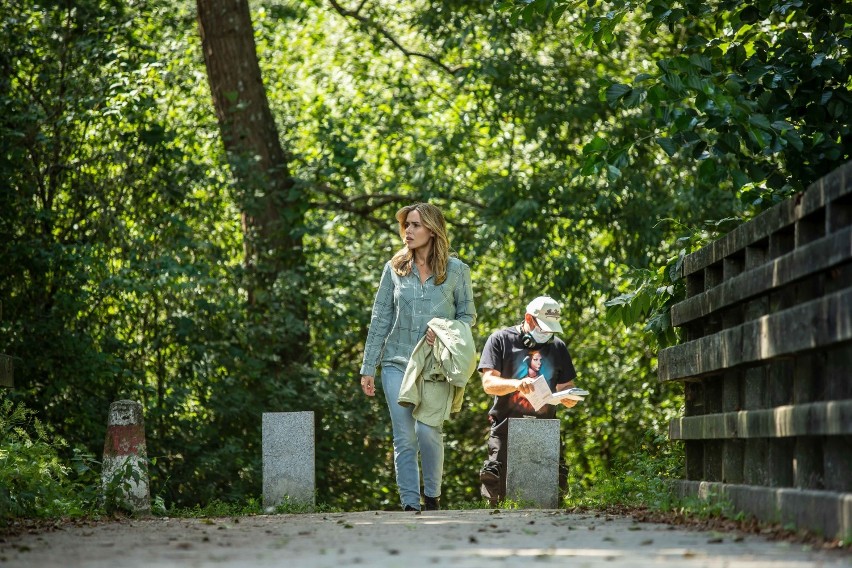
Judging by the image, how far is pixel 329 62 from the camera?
25125 millimetres

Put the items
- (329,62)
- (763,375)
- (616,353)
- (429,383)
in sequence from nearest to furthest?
(763,375)
(429,383)
(616,353)
(329,62)

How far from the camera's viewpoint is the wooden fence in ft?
20.6

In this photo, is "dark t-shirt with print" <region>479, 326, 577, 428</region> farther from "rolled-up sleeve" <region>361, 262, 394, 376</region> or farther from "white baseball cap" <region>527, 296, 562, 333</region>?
"rolled-up sleeve" <region>361, 262, 394, 376</region>

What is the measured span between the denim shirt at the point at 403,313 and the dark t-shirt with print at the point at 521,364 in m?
1.35

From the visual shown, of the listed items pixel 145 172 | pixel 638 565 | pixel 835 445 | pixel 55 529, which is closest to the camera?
pixel 638 565

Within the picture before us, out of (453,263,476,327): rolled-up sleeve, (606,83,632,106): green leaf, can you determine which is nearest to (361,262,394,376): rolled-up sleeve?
(453,263,476,327): rolled-up sleeve

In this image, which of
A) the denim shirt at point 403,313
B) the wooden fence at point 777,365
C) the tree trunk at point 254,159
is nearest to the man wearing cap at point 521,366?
the denim shirt at point 403,313

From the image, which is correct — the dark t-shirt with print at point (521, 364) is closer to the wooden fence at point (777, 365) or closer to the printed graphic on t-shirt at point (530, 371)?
the printed graphic on t-shirt at point (530, 371)

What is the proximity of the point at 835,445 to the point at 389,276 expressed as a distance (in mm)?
4623

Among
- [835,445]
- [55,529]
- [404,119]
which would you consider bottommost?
[55,529]

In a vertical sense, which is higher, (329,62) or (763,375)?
(329,62)

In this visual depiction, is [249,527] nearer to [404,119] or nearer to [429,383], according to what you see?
[429,383]

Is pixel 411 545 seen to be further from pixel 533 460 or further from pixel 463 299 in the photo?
pixel 533 460

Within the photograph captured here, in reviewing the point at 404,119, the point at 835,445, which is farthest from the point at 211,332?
the point at 835,445
